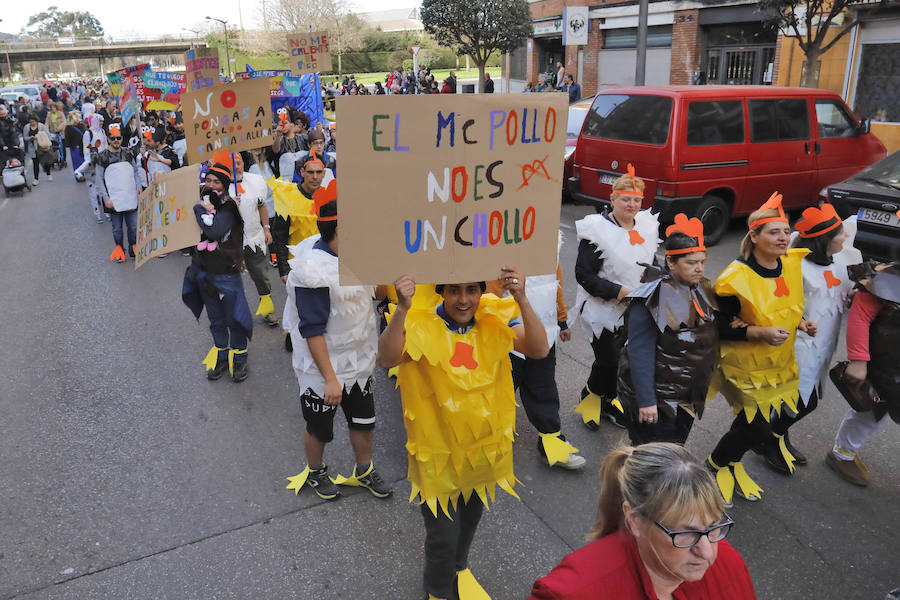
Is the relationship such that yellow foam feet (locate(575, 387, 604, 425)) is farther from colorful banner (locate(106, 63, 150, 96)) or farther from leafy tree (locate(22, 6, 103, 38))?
leafy tree (locate(22, 6, 103, 38))

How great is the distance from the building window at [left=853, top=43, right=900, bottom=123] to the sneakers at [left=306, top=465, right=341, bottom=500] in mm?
15464

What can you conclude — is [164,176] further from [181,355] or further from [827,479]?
[827,479]

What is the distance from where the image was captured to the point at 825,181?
30.9ft

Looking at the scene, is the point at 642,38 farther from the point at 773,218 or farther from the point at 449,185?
the point at 449,185

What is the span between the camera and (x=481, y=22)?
2416 centimetres

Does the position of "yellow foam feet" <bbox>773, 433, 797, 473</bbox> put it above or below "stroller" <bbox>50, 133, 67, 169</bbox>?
below

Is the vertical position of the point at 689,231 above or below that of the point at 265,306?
above

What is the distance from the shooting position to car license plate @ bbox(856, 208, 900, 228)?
6.52 m

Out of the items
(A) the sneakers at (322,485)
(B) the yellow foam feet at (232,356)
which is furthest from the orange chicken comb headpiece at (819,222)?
(B) the yellow foam feet at (232,356)

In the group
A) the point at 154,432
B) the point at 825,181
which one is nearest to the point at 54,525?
the point at 154,432

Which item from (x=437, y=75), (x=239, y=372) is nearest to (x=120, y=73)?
(x=239, y=372)

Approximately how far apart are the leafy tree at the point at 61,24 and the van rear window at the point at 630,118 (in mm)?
162141

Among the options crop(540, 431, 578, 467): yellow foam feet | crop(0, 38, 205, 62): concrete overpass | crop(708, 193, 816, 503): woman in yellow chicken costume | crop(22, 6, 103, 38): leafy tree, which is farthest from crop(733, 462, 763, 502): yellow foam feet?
crop(22, 6, 103, 38): leafy tree

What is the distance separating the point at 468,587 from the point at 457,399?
0.99 m
